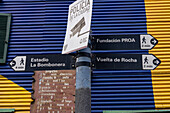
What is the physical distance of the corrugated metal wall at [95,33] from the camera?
21.1 feet

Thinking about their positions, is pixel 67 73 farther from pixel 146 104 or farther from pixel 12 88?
pixel 146 104

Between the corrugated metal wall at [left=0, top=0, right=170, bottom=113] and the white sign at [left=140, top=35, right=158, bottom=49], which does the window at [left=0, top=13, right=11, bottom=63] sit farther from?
the white sign at [left=140, top=35, right=158, bottom=49]

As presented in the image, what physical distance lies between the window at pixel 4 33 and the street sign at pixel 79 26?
4524 millimetres

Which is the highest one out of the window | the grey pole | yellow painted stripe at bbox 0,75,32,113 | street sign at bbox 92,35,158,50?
the window

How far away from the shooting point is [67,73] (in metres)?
6.33

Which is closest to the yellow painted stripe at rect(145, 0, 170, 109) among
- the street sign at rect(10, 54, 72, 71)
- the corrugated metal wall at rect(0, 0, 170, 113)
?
the corrugated metal wall at rect(0, 0, 170, 113)

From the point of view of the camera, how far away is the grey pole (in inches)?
104

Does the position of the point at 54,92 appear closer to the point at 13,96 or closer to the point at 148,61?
the point at 13,96

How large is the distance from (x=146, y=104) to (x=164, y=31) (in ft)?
8.47

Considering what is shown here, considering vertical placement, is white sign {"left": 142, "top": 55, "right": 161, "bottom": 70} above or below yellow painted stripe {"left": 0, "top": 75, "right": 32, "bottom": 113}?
above

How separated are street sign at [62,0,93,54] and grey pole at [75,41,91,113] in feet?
0.58

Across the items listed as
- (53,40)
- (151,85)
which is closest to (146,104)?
(151,85)

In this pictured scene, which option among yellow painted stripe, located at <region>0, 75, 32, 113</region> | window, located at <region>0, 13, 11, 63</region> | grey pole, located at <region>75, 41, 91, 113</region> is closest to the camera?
grey pole, located at <region>75, 41, 91, 113</region>

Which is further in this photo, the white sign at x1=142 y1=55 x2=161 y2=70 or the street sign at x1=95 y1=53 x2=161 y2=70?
the white sign at x1=142 y1=55 x2=161 y2=70
